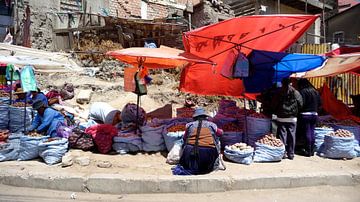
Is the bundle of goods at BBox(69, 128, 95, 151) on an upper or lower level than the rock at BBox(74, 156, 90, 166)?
upper

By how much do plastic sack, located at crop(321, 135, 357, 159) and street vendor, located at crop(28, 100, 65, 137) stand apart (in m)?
5.51

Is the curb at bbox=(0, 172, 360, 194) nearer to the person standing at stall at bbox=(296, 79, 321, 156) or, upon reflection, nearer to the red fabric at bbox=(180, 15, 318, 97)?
the person standing at stall at bbox=(296, 79, 321, 156)

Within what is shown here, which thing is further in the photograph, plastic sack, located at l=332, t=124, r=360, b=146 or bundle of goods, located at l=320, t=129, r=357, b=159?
plastic sack, located at l=332, t=124, r=360, b=146

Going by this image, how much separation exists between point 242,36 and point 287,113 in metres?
1.86

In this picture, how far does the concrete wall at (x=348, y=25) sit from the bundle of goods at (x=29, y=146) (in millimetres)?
23232

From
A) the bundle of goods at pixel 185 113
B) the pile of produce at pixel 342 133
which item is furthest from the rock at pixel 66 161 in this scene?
the pile of produce at pixel 342 133

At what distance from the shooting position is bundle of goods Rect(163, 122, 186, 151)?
6.38 metres

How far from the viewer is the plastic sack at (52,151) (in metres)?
5.90

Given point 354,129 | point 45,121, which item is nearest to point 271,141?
point 354,129

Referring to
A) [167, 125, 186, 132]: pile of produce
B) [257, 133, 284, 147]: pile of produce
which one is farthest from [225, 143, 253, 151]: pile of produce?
[167, 125, 186, 132]: pile of produce

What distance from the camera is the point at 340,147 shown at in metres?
6.45

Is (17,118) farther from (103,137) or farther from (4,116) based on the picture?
(103,137)

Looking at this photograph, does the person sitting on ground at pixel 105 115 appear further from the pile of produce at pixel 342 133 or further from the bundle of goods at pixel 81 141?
the pile of produce at pixel 342 133

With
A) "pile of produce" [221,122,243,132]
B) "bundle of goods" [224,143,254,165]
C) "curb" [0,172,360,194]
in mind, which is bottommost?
"curb" [0,172,360,194]
